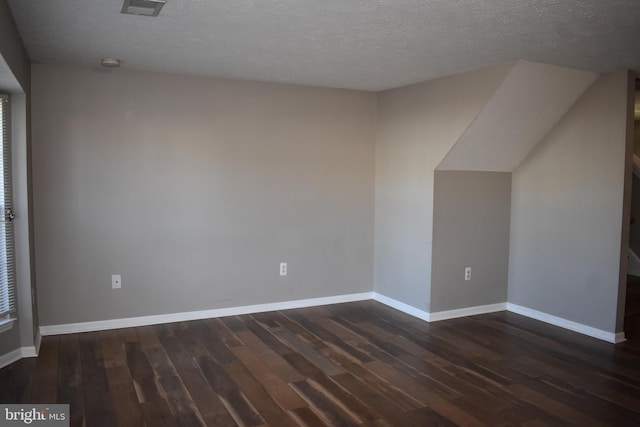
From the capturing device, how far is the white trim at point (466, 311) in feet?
14.2

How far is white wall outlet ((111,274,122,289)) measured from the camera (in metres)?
3.96

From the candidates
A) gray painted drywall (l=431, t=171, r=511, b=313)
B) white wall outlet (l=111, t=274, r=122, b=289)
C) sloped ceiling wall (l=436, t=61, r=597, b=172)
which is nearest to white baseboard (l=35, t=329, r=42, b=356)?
white wall outlet (l=111, t=274, r=122, b=289)

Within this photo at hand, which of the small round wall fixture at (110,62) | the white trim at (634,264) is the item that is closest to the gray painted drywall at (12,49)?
the small round wall fixture at (110,62)

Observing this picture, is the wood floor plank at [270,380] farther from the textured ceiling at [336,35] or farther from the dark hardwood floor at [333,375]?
the textured ceiling at [336,35]

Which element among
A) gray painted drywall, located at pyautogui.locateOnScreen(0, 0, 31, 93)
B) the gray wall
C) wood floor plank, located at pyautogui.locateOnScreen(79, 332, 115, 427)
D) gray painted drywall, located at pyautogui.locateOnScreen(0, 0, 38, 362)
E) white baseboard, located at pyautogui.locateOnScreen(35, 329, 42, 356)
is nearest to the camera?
gray painted drywall, located at pyautogui.locateOnScreen(0, 0, 31, 93)

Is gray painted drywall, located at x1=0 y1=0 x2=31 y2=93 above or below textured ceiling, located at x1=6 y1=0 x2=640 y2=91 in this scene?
below

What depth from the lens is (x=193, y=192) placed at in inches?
164

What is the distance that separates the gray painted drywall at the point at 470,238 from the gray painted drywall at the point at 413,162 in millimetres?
94

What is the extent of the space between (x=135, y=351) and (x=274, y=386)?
1153 millimetres

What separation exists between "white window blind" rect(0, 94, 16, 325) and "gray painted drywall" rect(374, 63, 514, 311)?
3.08 m

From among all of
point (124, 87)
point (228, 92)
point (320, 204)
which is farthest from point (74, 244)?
point (320, 204)

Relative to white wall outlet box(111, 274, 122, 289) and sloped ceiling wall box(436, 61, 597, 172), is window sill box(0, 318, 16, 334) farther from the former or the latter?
sloped ceiling wall box(436, 61, 597, 172)

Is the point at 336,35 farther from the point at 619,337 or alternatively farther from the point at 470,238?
the point at 619,337

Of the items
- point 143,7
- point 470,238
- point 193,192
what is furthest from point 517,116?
point 143,7
